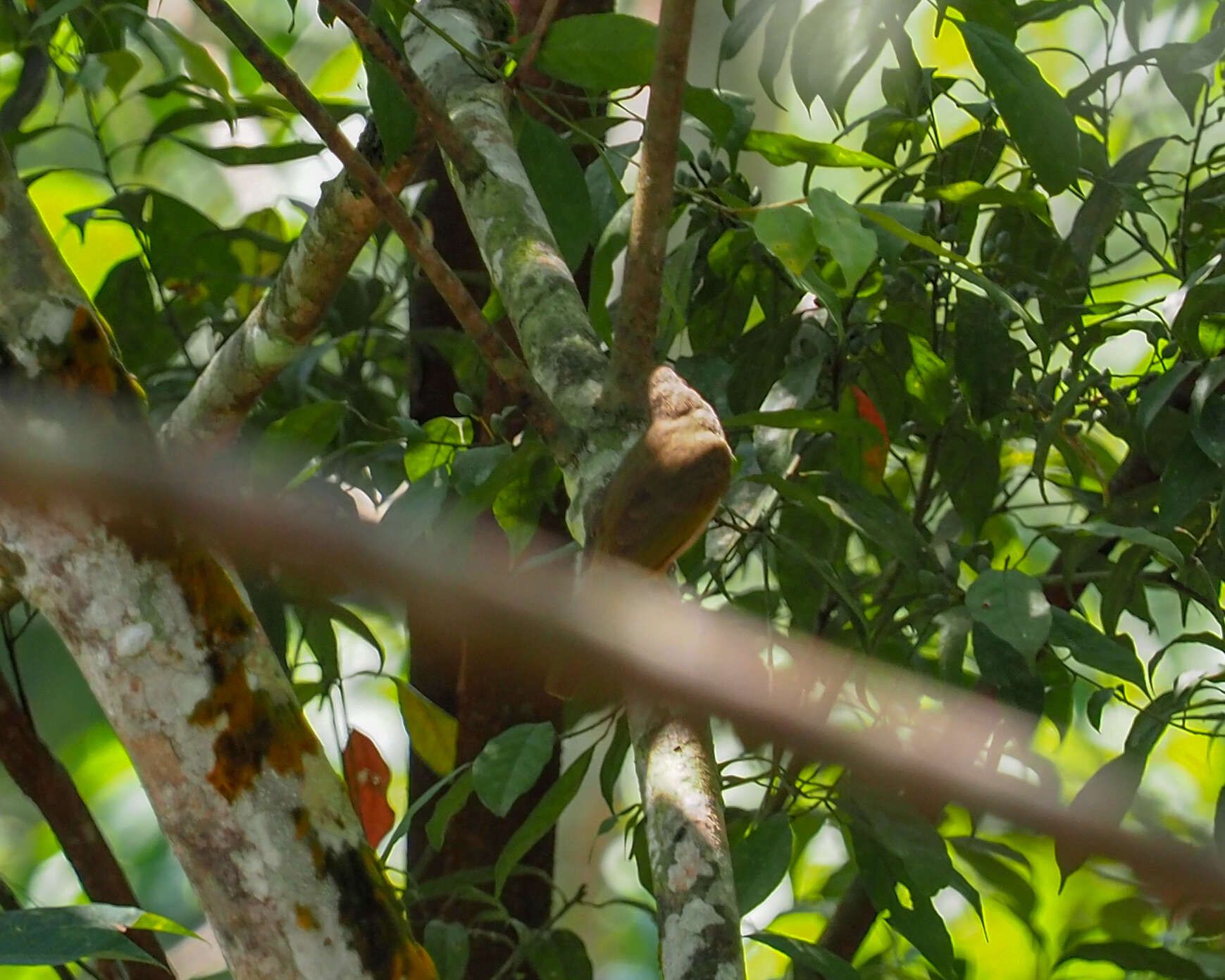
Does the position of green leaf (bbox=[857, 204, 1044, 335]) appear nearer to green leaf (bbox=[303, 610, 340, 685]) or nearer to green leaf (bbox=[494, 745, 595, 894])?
green leaf (bbox=[494, 745, 595, 894])

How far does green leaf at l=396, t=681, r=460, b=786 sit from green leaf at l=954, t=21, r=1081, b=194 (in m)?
0.59

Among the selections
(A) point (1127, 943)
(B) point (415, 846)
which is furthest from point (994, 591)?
(B) point (415, 846)

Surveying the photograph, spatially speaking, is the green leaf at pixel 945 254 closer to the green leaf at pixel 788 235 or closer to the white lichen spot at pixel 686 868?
the green leaf at pixel 788 235

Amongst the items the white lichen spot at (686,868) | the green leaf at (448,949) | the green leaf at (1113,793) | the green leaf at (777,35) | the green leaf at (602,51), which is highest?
the green leaf at (777,35)

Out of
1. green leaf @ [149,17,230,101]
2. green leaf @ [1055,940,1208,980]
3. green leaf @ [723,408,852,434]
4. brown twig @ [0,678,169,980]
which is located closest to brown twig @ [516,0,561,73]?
green leaf @ [723,408,852,434]

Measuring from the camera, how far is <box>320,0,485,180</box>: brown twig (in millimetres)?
648

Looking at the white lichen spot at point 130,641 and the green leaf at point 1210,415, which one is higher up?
the green leaf at point 1210,415

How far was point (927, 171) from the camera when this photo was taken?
3.23ft

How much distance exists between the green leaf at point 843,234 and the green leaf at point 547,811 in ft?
1.18

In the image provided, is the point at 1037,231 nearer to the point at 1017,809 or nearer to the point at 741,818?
the point at 741,818

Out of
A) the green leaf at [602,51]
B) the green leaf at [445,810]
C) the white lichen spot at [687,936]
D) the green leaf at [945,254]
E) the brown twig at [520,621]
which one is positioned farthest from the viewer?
the green leaf at [445,810]

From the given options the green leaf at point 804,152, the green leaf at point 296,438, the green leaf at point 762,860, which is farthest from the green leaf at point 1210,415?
the green leaf at point 296,438

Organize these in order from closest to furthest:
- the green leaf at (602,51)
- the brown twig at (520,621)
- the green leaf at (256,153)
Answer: the brown twig at (520,621)
the green leaf at (602,51)
the green leaf at (256,153)

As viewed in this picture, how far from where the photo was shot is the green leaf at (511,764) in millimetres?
739
